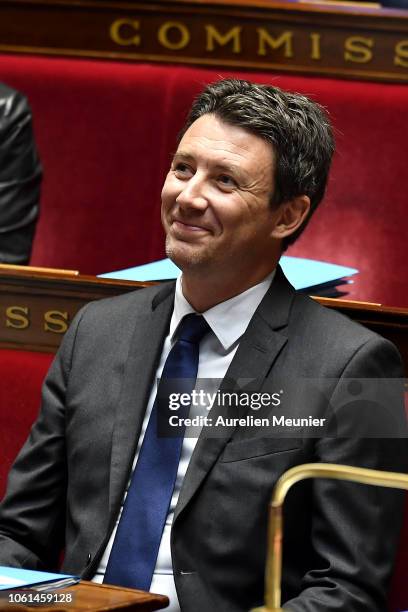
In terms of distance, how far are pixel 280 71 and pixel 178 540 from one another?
83cm

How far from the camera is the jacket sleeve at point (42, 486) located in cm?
82

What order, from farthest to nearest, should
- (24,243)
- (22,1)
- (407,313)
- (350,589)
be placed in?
(22,1) < (24,243) < (407,313) < (350,589)

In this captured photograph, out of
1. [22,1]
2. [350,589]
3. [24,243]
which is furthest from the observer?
[22,1]

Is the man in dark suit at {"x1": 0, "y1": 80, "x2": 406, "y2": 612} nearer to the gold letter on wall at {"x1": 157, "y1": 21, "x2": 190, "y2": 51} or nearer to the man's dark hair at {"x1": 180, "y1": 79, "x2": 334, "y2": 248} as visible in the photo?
the man's dark hair at {"x1": 180, "y1": 79, "x2": 334, "y2": 248}

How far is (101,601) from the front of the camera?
1.98 feet

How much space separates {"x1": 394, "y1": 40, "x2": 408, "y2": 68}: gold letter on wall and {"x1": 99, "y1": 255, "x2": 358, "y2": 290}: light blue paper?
0.47 m

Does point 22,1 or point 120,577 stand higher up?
point 22,1

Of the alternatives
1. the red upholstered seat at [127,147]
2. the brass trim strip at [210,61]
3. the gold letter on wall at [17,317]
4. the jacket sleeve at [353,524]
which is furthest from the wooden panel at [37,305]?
the brass trim strip at [210,61]

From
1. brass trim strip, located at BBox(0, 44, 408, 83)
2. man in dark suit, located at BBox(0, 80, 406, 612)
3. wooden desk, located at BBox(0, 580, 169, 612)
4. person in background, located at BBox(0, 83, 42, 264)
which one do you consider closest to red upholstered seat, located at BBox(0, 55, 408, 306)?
brass trim strip, located at BBox(0, 44, 408, 83)

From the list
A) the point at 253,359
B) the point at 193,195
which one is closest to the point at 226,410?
the point at 253,359

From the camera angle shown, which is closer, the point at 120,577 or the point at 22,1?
the point at 120,577

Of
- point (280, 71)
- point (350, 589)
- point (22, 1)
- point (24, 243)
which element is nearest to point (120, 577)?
point (350, 589)

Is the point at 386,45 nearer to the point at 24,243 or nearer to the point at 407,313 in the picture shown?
the point at 24,243

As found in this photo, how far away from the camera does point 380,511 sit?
0.72 m
